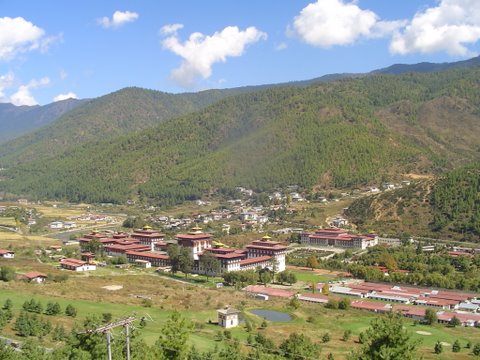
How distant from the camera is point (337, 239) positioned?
296 feet

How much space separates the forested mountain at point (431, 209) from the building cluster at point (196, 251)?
28.1 m

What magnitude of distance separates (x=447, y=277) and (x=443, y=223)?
1122 inches

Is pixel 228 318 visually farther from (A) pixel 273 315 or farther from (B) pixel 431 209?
(B) pixel 431 209

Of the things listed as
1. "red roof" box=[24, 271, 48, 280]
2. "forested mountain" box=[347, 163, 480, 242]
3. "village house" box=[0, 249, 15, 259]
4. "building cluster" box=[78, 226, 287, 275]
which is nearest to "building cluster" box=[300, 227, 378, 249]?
"forested mountain" box=[347, 163, 480, 242]

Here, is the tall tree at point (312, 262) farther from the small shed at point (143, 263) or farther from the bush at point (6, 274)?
the bush at point (6, 274)

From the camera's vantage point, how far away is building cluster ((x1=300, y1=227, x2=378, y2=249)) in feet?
289

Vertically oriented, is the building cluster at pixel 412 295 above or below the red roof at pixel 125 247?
below

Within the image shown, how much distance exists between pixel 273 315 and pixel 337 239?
137 feet

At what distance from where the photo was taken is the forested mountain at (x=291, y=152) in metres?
147

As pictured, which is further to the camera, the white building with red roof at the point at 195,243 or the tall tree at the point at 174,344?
the white building with red roof at the point at 195,243

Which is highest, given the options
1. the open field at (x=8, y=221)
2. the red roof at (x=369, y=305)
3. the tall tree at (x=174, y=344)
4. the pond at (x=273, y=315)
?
the tall tree at (x=174, y=344)

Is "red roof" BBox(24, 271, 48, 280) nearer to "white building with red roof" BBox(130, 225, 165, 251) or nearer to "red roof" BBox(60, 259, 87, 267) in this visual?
"red roof" BBox(60, 259, 87, 267)

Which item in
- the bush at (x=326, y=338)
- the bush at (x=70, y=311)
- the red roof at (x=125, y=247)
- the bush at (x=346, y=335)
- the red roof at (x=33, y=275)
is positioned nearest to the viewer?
the bush at (x=326, y=338)

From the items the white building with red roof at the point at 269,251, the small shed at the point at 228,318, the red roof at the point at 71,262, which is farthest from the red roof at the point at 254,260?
the small shed at the point at 228,318
